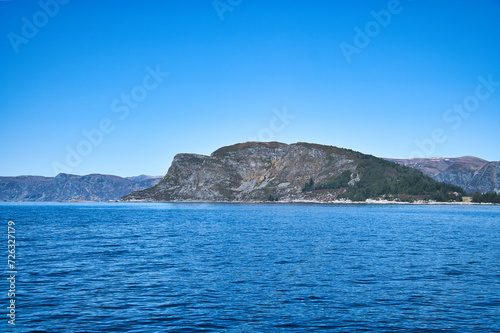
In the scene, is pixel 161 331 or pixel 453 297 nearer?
pixel 161 331

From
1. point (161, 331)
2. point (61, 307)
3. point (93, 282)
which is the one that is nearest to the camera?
point (161, 331)

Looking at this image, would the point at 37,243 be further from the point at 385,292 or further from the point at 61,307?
the point at 385,292

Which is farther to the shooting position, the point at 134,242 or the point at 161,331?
the point at 134,242

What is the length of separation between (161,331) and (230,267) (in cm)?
1911

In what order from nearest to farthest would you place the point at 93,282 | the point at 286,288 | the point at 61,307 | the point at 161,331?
the point at 161,331 < the point at 61,307 < the point at 286,288 < the point at 93,282

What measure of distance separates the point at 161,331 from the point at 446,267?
31.3 m

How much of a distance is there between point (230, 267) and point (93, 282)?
510 inches

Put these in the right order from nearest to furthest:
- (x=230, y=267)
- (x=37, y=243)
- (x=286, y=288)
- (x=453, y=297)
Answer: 1. (x=453, y=297)
2. (x=286, y=288)
3. (x=230, y=267)
4. (x=37, y=243)

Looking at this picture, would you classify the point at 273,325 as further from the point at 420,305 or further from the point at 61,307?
the point at 61,307

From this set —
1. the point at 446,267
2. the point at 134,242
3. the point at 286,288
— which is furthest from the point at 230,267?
the point at 134,242

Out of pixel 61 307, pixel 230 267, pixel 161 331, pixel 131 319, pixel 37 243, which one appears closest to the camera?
pixel 161 331

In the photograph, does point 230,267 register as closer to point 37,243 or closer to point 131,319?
point 131,319

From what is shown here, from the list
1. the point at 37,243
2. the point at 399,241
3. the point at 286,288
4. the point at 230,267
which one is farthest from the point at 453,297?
the point at 37,243

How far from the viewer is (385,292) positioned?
3105cm
